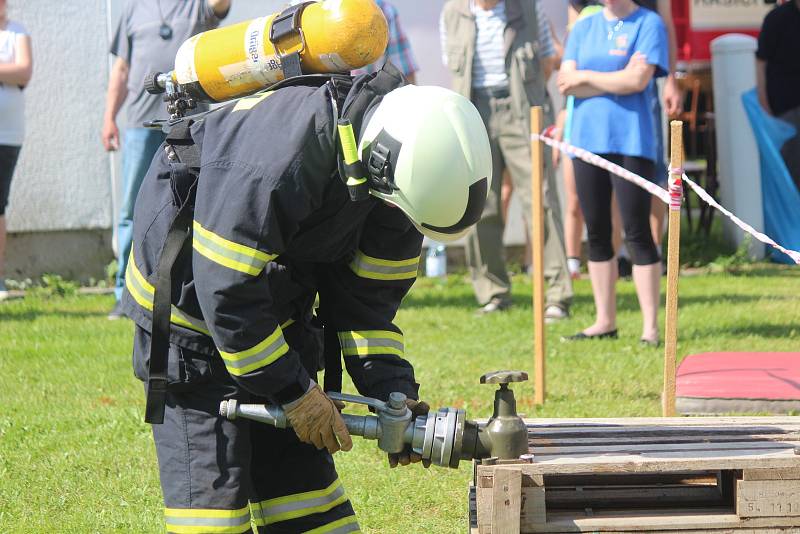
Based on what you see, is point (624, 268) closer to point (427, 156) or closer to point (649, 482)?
point (649, 482)

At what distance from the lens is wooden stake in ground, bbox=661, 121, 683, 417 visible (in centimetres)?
451

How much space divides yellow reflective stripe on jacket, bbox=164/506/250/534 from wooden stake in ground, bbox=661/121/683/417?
2068mm

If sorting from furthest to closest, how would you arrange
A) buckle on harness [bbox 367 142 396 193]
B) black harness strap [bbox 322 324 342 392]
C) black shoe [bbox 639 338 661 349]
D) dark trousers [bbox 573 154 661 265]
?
black shoe [bbox 639 338 661 349] < dark trousers [bbox 573 154 661 265] < black harness strap [bbox 322 324 342 392] < buckle on harness [bbox 367 142 396 193]

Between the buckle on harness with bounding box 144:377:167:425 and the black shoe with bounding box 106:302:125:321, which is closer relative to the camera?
the buckle on harness with bounding box 144:377:167:425

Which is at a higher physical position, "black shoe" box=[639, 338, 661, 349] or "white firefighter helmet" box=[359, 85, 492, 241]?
"white firefighter helmet" box=[359, 85, 492, 241]

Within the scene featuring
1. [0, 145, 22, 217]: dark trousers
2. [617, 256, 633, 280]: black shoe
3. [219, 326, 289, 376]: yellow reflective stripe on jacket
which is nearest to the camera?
[219, 326, 289, 376]: yellow reflective stripe on jacket

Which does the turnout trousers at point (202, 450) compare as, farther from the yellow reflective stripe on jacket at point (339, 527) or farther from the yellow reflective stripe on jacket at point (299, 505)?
the yellow reflective stripe on jacket at point (339, 527)

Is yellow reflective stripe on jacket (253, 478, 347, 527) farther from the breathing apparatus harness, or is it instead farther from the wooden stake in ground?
the wooden stake in ground

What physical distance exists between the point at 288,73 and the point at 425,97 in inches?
16.9

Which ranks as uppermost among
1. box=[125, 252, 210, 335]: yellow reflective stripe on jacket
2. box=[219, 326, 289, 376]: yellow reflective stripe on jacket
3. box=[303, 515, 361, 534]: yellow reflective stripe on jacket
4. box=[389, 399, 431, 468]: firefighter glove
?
Answer: box=[125, 252, 210, 335]: yellow reflective stripe on jacket

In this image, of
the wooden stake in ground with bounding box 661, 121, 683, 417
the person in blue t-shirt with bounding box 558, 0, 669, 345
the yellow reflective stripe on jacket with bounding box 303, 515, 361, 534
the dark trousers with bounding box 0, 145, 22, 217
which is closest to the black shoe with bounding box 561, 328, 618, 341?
the person in blue t-shirt with bounding box 558, 0, 669, 345

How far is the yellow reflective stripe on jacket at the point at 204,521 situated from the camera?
10.2ft

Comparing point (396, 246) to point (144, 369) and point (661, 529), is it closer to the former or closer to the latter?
point (144, 369)

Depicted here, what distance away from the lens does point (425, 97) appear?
2.85 meters
